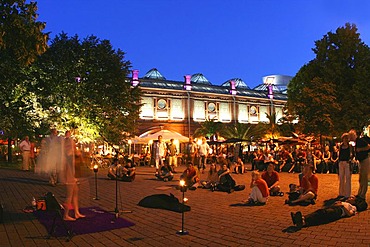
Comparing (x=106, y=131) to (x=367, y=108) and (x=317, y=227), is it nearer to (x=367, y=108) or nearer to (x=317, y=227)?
(x=367, y=108)

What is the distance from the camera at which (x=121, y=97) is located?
29.8m

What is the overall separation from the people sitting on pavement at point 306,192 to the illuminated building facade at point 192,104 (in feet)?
137

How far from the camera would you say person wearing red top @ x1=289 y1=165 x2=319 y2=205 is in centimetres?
1053

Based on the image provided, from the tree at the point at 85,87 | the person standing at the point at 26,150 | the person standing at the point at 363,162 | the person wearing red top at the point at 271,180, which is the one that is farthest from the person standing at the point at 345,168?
the tree at the point at 85,87

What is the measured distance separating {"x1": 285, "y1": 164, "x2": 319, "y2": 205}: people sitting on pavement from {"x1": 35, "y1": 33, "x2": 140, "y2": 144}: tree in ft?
60.0

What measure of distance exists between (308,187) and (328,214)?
310cm

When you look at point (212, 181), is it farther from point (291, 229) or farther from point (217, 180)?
point (291, 229)

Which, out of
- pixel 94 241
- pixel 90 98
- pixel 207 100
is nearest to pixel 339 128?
pixel 90 98

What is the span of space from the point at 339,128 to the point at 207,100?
Result: 32783 millimetres

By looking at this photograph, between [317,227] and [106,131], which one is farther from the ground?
[106,131]

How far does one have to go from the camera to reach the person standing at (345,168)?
439 inches

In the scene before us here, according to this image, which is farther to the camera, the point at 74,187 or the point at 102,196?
the point at 102,196

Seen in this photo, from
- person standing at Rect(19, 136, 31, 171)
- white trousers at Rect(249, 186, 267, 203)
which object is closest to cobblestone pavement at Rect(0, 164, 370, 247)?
white trousers at Rect(249, 186, 267, 203)

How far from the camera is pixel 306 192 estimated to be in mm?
10922
